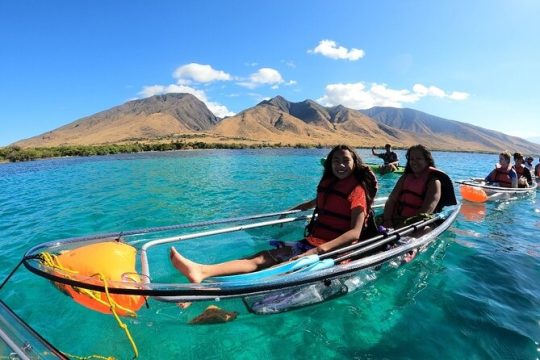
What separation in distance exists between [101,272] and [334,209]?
3.68m

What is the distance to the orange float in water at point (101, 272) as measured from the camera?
381cm

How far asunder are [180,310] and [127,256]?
1019 millimetres

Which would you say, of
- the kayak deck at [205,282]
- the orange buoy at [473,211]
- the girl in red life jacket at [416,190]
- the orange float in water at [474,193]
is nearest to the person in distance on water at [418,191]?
the girl in red life jacket at [416,190]

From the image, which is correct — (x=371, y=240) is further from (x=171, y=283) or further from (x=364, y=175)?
(x=171, y=283)

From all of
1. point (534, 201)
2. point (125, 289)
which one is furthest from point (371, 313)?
point (534, 201)

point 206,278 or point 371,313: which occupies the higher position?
point 206,278

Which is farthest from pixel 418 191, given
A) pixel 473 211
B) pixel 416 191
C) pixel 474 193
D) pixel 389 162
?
pixel 389 162

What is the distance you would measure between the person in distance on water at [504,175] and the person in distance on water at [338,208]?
12.7m

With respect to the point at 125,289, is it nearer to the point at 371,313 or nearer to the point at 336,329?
the point at 336,329

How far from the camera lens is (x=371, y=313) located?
553 cm

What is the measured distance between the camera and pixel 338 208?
5.83 meters

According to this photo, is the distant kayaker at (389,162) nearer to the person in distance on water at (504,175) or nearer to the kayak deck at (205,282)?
the person in distance on water at (504,175)

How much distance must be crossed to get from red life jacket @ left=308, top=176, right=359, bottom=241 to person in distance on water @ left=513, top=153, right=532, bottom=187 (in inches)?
585

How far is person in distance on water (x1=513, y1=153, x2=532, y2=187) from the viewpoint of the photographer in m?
16.5
